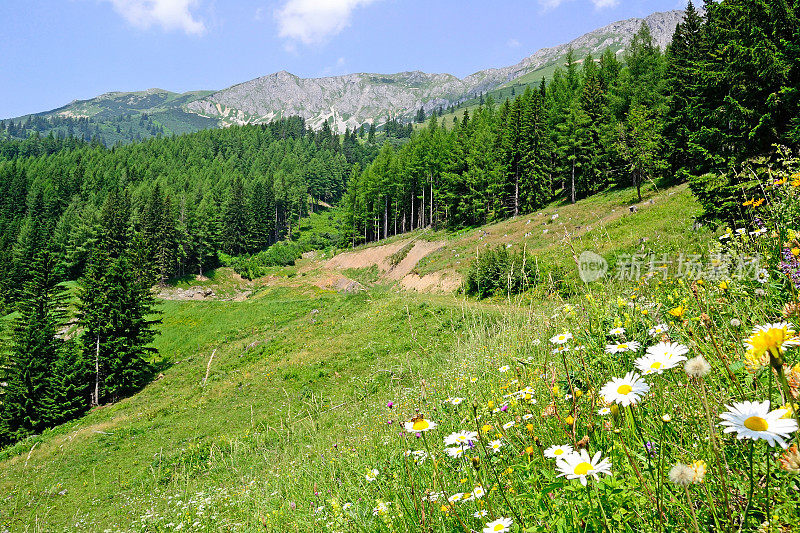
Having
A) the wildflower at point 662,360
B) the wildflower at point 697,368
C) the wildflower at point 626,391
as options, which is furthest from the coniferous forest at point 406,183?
the wildflower at point 697,368

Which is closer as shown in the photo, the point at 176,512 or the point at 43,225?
the point at 176,512

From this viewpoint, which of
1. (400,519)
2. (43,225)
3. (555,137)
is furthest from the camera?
(43,225)

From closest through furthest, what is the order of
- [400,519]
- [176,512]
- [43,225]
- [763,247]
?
[400,519] → [763,247] → [176,512] → [43,225]

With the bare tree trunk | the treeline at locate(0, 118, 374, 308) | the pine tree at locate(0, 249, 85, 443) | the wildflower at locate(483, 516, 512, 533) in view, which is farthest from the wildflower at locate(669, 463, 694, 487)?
the treeline at locate(0, 118, 374, 308)

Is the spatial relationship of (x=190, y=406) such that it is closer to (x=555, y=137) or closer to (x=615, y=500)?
(x=615, y=500)

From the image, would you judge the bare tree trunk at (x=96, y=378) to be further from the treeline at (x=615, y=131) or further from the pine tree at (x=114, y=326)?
the treeline at (x=615, y=131)

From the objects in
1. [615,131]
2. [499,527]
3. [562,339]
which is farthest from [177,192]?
[499,527]

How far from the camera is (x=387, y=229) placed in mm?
63188

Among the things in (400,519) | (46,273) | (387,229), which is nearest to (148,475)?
(400,519)

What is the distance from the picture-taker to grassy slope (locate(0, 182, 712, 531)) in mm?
6047

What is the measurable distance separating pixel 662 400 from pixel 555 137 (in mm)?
46324

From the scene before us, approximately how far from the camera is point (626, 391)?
109 cm

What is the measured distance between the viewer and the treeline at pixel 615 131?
10695mm

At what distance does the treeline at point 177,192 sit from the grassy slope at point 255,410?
644 inches
